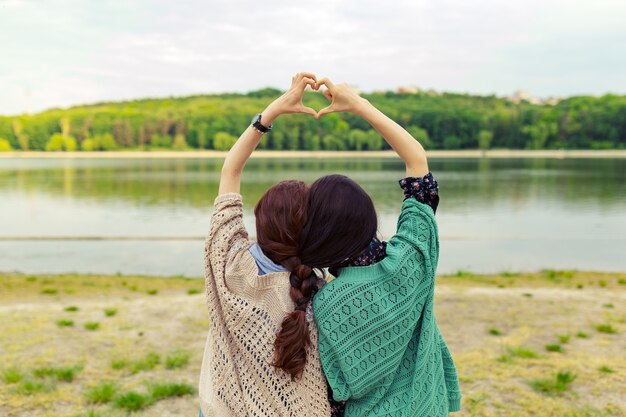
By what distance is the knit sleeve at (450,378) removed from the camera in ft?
6.86

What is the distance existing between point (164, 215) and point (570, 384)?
2204 cm

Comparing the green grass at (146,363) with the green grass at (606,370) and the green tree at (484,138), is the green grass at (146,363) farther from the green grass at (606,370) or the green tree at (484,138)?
the green tree at (484,138)

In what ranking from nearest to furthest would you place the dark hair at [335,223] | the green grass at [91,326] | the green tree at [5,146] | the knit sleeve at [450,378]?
the dark hair at [335,223], the knit sleeve at [450,378], the green grass at [91,326], the green tree at [5,146]

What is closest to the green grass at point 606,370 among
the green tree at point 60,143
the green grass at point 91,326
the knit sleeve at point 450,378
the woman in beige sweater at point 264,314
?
the knit sleeve at point 450,378

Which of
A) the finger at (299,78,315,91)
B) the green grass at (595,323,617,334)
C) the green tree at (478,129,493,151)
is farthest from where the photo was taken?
the green tree at (478,129,493,151)

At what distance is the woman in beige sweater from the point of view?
173 centimetres

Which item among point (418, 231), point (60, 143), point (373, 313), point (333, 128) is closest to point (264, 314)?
point (373, 313)

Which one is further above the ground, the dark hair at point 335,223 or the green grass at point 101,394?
the dark hair at point 335,223

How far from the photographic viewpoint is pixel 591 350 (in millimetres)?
5418

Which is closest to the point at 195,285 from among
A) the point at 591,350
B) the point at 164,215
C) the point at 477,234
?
the point at 591,350

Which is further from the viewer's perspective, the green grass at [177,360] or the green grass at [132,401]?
the green grass at [177,360]

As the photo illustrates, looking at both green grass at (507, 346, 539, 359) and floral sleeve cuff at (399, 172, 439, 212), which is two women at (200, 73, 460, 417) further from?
green grass at (507, 346, 539, 359)

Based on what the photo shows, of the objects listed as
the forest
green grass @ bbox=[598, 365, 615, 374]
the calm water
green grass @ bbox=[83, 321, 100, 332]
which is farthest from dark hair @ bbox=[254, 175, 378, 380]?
the forest

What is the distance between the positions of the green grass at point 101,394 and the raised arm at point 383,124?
127 inches
